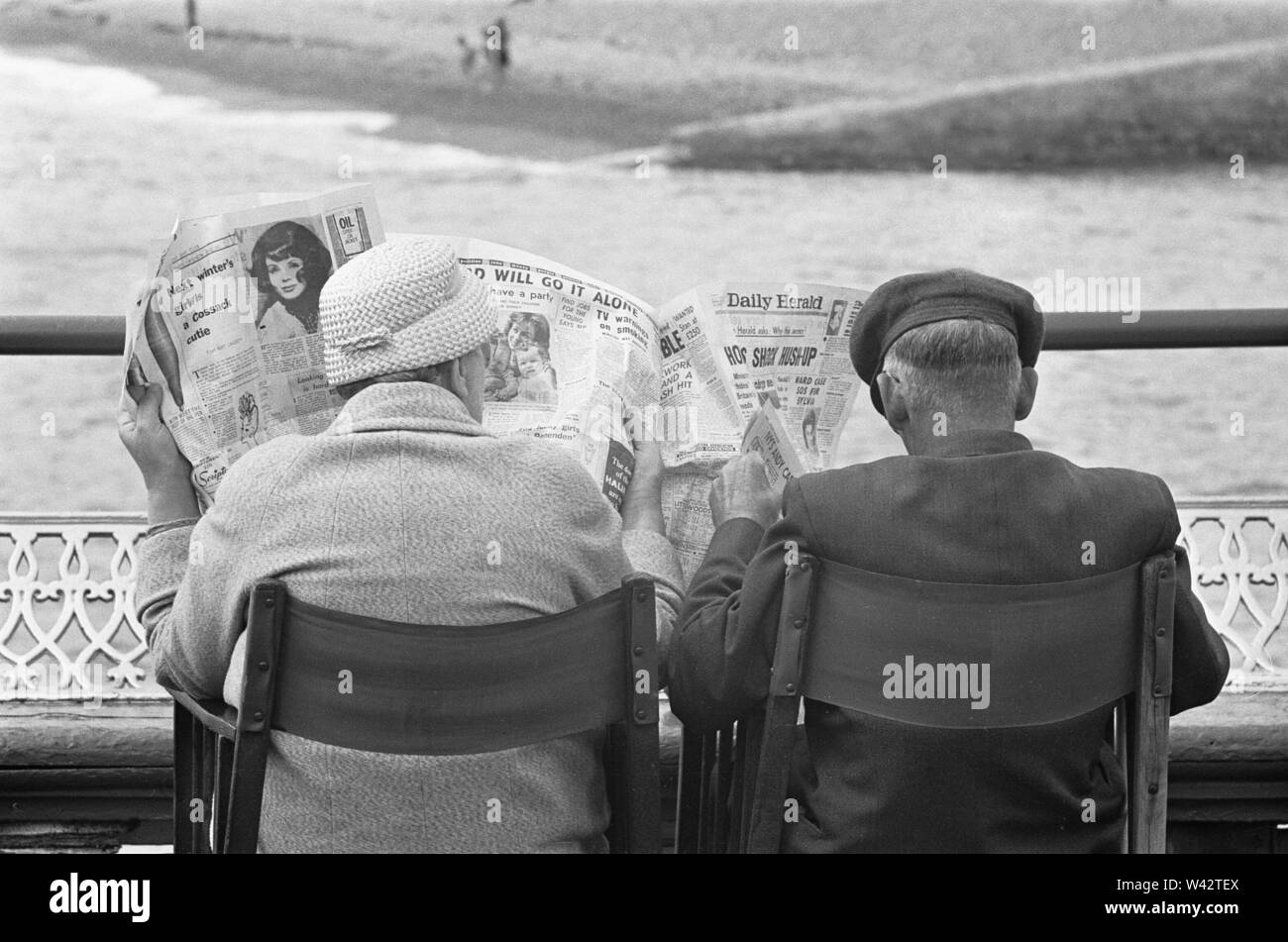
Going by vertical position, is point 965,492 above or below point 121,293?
above

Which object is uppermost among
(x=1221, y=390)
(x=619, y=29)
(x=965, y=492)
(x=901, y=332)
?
(x=619, y=29)

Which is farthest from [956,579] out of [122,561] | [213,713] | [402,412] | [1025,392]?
[122,561]

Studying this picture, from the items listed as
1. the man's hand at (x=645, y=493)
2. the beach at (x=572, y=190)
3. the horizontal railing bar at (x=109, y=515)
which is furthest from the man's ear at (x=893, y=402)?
the beach at (x=572, y=190)

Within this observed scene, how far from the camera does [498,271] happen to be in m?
1.55

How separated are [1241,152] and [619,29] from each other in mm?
4463

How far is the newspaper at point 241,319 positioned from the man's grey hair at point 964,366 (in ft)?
1.84

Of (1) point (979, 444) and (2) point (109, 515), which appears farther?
(2) point (109, 515)

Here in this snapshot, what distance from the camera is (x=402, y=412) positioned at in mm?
1229

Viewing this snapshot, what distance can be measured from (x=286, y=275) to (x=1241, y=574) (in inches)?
45.3

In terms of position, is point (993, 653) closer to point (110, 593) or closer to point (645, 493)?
point (645, 493)

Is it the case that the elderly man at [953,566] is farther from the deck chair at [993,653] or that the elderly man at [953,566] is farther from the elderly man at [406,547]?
the elderly man at [406,547]

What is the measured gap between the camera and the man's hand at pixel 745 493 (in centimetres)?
143

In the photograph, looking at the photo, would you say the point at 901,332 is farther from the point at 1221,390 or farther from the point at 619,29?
the point at 619,29
